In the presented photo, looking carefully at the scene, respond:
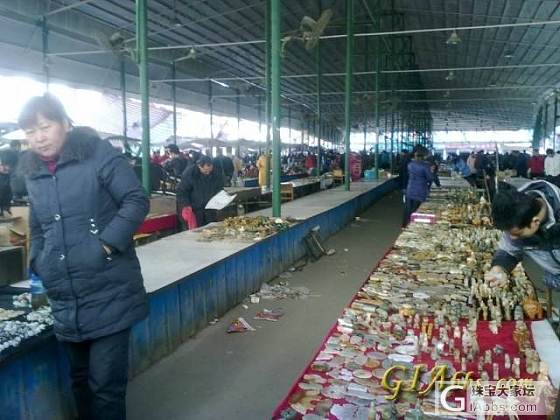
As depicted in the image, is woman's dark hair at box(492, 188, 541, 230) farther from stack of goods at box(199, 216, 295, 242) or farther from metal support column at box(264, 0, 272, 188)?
metal support column at box(264, 0, 272, 188)

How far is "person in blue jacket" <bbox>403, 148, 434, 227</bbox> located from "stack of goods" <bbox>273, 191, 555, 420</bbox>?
14.5 feet

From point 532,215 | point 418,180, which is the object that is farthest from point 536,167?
point 532,215

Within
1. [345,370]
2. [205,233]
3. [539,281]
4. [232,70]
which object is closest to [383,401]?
[345,370]

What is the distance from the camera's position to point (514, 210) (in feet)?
7.36

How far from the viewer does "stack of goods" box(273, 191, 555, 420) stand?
2.42 m

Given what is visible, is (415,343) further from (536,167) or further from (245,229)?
(536,167)

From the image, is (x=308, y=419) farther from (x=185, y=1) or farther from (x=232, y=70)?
(x=232, y=70)

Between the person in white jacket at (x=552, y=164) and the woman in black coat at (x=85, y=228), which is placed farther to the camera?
the person in white jacket at (x=552, y=164)

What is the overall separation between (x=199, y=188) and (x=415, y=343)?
15.7 ft

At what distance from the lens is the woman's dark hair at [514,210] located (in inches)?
88.3

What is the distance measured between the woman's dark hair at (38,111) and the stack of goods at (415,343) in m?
1.58

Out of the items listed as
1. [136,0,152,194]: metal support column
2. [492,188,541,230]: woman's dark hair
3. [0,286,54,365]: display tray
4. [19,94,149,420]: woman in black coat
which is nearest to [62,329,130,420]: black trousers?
[19,94,149,420]: woman in black coat

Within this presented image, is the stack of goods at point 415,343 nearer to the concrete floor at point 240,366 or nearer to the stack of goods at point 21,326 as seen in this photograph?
the concrete floor at point 240,366

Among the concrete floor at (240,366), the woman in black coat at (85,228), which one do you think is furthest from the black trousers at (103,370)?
the concrete floor at (240,366)
